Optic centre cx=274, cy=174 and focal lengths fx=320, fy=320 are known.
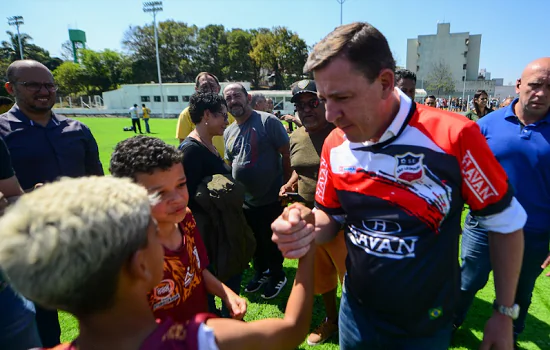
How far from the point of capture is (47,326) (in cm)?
275

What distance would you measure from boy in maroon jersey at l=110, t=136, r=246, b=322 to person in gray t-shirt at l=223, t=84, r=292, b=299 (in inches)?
74.8

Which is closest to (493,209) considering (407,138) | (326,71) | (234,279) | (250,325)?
(407,138)

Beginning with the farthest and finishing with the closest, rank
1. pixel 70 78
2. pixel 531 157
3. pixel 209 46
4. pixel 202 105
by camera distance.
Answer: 1. pixel 209 46
2. pixel 70 78
3. pixel 202 105
4. pixel 531 157

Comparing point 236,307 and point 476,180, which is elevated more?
point 476,180

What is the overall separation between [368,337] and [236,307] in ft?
2.48

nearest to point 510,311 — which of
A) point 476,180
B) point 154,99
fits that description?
point 476,180

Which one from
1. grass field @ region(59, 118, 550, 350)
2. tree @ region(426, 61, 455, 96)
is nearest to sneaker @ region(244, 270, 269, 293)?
grass field @ region(59, 118, 550, 350)

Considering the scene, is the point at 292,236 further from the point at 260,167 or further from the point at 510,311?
the point at 260,167

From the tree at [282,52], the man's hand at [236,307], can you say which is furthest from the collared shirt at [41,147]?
the tree at [282,52]

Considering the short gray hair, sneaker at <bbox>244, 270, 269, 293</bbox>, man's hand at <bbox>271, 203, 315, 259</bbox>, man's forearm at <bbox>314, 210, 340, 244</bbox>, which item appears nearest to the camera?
the short gray hair

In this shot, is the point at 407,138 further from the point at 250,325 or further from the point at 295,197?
the point at 295,197

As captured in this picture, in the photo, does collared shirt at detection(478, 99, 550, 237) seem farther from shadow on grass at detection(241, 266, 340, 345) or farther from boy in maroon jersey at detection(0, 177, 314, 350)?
boy in maroon jersey at detection(0, 177, 314, 350)

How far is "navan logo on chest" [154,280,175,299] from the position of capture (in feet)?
5.64

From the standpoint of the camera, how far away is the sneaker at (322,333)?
3127mm
